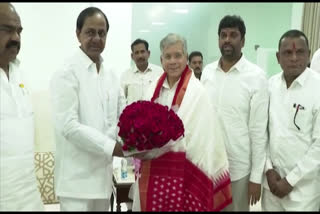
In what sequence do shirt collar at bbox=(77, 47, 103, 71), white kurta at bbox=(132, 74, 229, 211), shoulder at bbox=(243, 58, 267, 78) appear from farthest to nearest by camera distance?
shoulder at bbox=(243, 58, 267, 78), shirt collar at bbox=(77, 47, 103, 71), white kurta at bbox=(132, 74, 229, 211)

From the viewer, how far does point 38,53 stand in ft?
13.3

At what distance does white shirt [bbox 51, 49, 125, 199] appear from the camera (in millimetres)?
1832

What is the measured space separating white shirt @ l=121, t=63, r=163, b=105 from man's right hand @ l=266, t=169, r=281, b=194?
2270mm

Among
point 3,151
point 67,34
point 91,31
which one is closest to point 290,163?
point 91,31

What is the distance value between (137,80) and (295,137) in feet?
8.20

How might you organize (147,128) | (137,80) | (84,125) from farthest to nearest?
(137,80) < (84,125) < (147,128)

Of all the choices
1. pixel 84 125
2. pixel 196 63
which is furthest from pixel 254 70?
pixel 196 63

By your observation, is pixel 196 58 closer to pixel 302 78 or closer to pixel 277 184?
pixel 302 78

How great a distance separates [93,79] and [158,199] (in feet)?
2.53

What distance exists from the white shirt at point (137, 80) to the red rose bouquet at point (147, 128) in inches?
96.7

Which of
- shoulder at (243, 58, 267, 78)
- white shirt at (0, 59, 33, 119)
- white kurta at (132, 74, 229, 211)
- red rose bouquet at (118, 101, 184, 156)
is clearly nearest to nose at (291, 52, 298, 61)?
shoulder at (243, 58, 267, 78)

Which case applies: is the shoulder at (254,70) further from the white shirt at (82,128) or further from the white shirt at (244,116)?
the white shirt at (82,128)

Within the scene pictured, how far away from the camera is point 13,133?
1.65 m

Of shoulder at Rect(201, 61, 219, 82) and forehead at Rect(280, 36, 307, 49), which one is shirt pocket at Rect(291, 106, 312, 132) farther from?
shoulder at Rect(201, 61, 219, 82)
